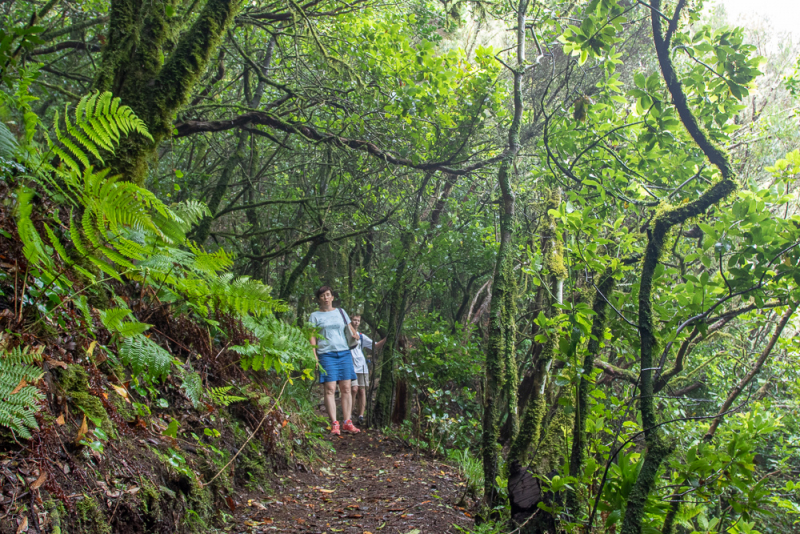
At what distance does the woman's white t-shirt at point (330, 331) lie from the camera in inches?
258

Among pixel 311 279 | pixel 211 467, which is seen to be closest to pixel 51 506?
pixel 211 467

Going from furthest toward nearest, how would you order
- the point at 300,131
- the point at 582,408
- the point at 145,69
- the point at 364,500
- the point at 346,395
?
the point at 346,395 < the point at 300,131 < the point at 364,500 < the point at 145,69 < the point at 582,408

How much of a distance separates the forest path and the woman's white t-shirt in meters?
1.43

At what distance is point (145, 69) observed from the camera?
12.1 ft

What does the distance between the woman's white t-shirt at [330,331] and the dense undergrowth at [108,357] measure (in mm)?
2423

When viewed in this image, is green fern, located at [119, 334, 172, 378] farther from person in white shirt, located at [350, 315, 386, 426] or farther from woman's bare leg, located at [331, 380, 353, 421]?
person in white shirt, located at [350, 315, 386, 426]

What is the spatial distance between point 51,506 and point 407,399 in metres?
7.12

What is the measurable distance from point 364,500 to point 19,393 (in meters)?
2.95

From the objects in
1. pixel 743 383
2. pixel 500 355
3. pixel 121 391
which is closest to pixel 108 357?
pixel 121 391

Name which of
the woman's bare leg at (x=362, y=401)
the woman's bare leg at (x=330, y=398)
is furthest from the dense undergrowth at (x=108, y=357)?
the woman's bare leg at (x=362, y=401)

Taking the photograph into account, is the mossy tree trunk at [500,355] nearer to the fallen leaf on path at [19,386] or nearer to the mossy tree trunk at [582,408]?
the mossy tree trunk at [582,408]

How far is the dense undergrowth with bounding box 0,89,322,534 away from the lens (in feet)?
6.30

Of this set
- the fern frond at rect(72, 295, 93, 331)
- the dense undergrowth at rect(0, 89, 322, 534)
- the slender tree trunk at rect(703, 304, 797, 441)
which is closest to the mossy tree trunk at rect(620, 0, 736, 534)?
the slender tree trunk at rect(703, 304, 797, 441)

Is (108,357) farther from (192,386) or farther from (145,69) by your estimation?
(145,69)
